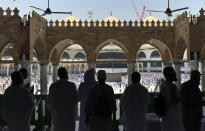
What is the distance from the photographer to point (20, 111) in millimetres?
2758

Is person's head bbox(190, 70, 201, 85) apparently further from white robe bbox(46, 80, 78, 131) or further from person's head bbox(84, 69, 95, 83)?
white robe bbox(46, 80, 78, 131)

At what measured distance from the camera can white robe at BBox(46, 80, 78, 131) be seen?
298 centimetres

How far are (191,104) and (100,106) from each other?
1523 mm

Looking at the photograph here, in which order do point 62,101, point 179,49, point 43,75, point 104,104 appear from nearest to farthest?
point 104,104 < point 62,101 < point 179,49 < point 43,75

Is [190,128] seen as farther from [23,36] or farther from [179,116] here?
[23,36]

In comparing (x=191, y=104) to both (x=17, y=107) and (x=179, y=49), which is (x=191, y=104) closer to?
(x=17, y=107)

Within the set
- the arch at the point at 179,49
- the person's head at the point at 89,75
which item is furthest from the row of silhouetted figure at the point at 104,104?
the arch at the point at 179,49

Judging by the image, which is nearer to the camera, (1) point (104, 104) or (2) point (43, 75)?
(1) point (104, 104)

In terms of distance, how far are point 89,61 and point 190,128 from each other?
8.01 metres

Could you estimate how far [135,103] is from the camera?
2844mm

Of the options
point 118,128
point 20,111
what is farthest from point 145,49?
point 20,111

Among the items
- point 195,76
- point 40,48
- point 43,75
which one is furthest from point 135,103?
point 43,75

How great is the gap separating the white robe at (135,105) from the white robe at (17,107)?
4.51 feet

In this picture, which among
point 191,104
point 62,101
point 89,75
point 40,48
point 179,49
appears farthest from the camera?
point 179,49
